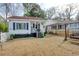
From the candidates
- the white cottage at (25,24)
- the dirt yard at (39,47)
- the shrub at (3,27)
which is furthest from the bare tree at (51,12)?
the shrub at (3,27)

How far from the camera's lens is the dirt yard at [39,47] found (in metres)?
5.39

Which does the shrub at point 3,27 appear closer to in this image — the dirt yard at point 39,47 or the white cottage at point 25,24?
the white cottage at point 25,24

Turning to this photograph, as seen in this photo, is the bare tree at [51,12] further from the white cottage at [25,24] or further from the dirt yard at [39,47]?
the dirt yard at [39,47]

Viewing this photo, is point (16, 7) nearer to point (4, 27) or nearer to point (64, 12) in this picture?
point (4, 27)

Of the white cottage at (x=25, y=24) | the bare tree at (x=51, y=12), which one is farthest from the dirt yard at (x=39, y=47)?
the bare tree at (x=51, y=12)

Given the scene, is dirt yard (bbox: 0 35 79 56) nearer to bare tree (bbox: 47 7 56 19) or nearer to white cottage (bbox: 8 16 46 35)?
white cottage (bbox: 8 16 46 35)

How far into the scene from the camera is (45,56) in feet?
17.7

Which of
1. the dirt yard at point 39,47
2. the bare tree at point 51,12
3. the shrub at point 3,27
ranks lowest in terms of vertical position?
the dirt yard at point 39,47

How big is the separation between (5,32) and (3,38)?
0.09 m

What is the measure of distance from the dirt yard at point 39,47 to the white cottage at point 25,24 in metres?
0.11

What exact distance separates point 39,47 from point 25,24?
354 millimetres

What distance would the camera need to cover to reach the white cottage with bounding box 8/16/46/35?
5.38 meters

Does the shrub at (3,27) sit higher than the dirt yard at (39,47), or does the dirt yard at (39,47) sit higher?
the shrub at (3,27)

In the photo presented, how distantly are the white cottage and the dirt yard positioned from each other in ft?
0.35
